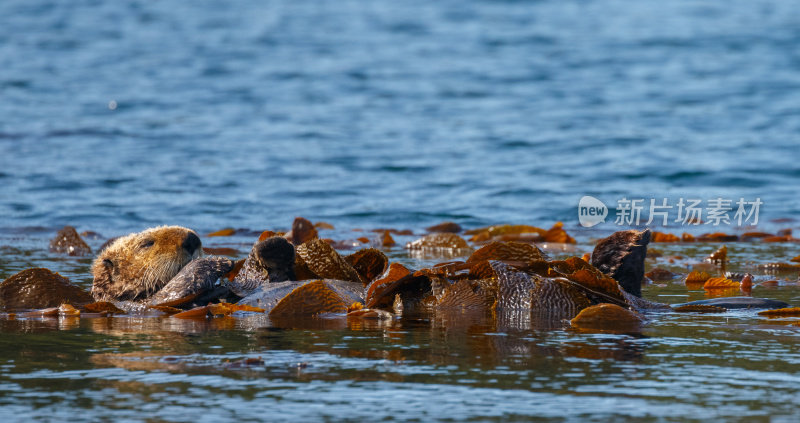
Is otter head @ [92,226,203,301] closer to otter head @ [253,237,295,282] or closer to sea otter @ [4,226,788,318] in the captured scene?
sea otter @ [4,226,788,318]

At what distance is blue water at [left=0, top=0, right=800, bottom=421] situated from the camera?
96.7 inches

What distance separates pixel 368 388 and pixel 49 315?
201 cm

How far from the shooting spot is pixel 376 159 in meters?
12.2

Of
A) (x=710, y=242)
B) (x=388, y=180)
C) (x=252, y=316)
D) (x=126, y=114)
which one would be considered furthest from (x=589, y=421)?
(x=126, y=114)

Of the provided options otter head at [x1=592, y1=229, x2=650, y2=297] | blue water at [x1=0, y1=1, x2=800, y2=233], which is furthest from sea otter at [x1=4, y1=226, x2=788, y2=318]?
blue water at [x1=0, y1=1, x2=800, y2=233]

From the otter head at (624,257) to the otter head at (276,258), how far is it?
1250 mm

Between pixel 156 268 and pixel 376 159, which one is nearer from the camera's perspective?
pixel 156 268

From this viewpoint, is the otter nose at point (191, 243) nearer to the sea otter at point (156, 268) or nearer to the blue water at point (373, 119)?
the sea otter at point (156, 268)

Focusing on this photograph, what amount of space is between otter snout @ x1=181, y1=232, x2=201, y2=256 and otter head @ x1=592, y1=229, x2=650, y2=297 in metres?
1.65

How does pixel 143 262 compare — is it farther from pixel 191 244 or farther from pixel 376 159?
pixel 376 159

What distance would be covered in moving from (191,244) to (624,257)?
1768mm

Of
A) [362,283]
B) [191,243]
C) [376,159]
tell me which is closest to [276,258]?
[191,243]

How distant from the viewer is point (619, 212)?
9031 mm

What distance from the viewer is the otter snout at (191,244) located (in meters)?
4.09
